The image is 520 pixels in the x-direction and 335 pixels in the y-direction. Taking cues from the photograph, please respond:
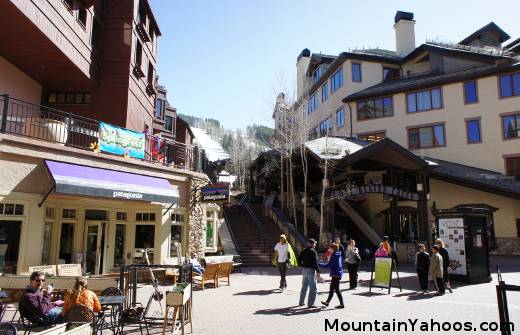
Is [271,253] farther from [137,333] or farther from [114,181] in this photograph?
[137,333]

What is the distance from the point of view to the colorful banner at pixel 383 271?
12500 millimetres

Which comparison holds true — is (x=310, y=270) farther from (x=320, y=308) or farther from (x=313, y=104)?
(x=313, y=104)

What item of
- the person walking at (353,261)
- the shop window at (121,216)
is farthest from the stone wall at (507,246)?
the shop window at (121,216)

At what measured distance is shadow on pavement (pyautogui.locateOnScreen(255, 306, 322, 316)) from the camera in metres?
9.55

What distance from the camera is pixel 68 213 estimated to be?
13.9 m

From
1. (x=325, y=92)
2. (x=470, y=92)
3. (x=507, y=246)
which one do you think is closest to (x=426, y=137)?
(x=470, y=92)

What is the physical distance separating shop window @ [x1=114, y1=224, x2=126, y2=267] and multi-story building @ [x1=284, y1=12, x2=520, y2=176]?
1479 cm

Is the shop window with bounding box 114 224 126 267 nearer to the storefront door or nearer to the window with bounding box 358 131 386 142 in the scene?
the storefront door

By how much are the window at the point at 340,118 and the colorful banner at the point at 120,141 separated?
23678 mm

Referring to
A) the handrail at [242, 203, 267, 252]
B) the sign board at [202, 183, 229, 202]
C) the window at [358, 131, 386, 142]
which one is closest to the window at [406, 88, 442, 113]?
the window at [358, 131, 386, 142]

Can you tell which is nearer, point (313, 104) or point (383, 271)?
point (383, 271)

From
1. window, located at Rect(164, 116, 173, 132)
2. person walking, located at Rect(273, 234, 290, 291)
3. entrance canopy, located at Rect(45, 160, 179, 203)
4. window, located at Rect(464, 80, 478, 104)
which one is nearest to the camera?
entrance canopy, located at Rect(45, 160, 179, 203)

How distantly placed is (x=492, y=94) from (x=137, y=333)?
29375 millimetres

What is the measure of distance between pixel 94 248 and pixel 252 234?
10.1 metres
